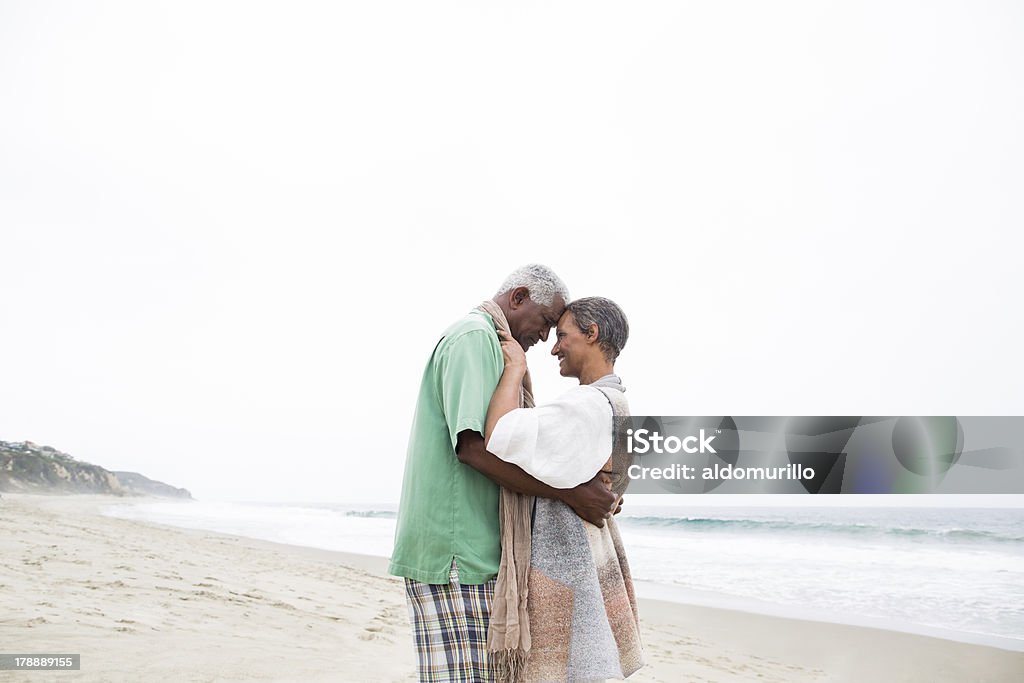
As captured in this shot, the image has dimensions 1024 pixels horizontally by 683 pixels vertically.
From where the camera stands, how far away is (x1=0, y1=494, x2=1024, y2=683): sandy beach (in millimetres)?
4441

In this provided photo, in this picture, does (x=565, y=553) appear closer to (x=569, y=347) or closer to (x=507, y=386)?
(x=507, y=386)

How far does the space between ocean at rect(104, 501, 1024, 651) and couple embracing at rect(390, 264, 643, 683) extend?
6.44m

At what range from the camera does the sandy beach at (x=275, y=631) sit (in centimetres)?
444

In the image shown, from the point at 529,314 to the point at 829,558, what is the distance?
13322 mm

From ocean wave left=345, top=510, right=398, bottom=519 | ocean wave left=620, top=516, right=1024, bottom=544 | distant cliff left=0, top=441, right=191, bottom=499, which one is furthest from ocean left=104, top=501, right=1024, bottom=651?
distant cliff left=0, top=441, right=191, bottom=499

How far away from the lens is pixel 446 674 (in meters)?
2.08

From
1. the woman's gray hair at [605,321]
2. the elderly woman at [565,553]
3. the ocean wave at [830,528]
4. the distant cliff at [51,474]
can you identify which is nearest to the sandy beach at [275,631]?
the elderly woman at [565,553]

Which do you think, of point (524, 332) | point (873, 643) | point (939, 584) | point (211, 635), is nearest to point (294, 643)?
point (211, 635)

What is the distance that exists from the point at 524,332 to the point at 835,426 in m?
15.4

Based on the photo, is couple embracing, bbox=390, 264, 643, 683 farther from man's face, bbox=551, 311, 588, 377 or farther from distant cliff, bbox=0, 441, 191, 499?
distant cliff, bbox=0, 441, 191, 499

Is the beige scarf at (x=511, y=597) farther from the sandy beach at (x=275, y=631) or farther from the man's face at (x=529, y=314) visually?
the sandy beach at (x=275, y=631)

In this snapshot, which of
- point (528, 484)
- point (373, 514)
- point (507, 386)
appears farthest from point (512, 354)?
point (373, 514)

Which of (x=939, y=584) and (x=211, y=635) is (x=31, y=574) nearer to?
(x=211, y=635)

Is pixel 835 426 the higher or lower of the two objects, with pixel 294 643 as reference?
higher
